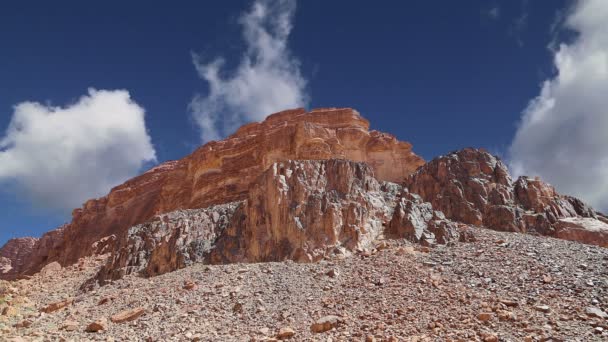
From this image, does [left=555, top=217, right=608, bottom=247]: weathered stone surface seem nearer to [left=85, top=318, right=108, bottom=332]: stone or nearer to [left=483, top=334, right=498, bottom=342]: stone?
[left=483, top=334, right=498, bottom=342]: stone

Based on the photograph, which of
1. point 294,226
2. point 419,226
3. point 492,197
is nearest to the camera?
point 294,226

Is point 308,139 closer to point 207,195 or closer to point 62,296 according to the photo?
point 207,195

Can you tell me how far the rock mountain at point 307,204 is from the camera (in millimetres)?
24875

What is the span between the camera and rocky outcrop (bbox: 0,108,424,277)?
4831cm

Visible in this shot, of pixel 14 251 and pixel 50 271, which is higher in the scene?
pixel 14 251

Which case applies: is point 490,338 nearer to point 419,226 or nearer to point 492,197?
point 419,226

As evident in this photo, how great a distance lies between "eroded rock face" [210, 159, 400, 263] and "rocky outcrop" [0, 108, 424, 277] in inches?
649

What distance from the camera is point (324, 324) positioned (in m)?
14.3

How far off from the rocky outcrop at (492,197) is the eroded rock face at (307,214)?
10.5m

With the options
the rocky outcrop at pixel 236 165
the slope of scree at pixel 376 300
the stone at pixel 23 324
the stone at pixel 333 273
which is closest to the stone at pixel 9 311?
the slope of scree at pixel 376 300

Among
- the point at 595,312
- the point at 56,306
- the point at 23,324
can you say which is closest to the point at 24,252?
the point at 56,306

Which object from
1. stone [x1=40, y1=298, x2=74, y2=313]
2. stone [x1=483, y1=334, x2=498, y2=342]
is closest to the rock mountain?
stone [x1=40, y1=298, x2=74, y2=313]

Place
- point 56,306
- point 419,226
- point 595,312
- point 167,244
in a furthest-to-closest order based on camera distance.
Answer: point 167,244 < point 419,226 < point 56,306 < point 595,312

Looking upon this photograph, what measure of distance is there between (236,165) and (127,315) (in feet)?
112
